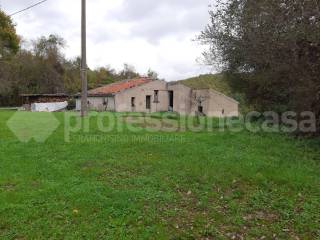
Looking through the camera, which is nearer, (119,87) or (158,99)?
(119,87)

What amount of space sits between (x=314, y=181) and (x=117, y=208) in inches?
135

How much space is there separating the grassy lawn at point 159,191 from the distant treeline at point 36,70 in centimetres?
3687

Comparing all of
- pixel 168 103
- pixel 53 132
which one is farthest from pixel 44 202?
pixel 168 103

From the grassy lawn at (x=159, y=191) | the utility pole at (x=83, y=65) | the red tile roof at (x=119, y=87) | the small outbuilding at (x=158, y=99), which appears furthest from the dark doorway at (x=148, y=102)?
the grassy lawn at (x=159, y=191)

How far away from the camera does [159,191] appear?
18.9 ft

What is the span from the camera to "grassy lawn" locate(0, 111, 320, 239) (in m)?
4.67

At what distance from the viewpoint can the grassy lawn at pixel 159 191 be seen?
4.67 m

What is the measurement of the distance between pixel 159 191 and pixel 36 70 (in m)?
50.0

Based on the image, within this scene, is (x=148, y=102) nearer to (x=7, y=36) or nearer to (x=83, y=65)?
(x=7, y=36)

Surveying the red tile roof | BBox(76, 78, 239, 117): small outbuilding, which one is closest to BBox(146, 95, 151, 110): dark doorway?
BBox(76, 78, 239, 117): small outbuilding

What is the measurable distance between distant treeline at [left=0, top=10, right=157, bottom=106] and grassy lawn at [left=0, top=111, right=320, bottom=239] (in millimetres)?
36874

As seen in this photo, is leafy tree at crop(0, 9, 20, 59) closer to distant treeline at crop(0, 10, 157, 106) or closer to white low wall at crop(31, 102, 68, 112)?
distant treeline at crop(0, 10, 157, 106)

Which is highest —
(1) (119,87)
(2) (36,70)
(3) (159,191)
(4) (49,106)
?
(2) (36,70)

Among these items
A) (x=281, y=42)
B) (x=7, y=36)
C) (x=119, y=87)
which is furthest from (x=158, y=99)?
(x=281, y=42)
